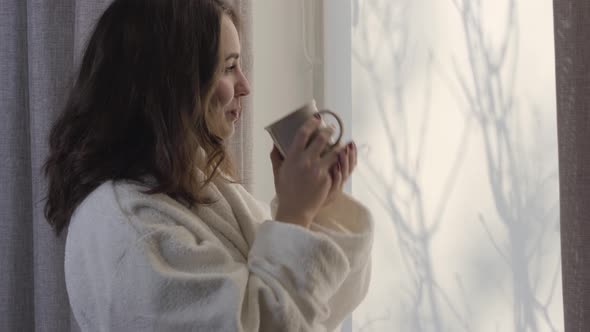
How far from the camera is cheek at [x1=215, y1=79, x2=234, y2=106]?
3.92 ft

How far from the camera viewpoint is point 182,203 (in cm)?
113

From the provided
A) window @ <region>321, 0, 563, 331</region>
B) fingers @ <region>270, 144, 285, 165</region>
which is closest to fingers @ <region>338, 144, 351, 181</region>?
fingers @ <region>270, 144, 285, 165</region>

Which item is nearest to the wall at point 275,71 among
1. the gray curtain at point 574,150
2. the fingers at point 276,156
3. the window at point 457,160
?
the window at point 457,160

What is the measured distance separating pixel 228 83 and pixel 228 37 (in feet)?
0.23

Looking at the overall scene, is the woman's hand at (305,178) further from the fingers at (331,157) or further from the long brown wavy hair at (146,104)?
the long brown wavy hair at (146,104)

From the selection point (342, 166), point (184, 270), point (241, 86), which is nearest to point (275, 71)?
point (241, 86)

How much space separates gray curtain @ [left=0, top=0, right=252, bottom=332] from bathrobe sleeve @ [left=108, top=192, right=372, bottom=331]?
2.10 ft

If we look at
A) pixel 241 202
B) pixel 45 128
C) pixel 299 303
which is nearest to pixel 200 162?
pixel 241 202

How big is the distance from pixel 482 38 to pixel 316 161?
20.7 inches

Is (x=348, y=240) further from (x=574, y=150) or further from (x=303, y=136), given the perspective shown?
(x=574, y=150)

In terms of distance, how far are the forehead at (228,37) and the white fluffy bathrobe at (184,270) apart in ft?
0.85

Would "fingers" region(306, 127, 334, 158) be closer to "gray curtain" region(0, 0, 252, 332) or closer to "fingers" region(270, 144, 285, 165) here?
"fingers" region(270, 144, 285, 165)

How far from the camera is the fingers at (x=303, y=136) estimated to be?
3.68ft

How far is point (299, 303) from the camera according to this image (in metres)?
1.03
